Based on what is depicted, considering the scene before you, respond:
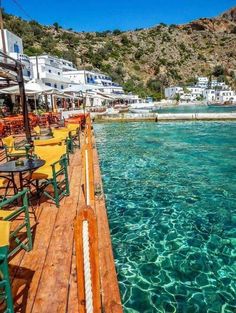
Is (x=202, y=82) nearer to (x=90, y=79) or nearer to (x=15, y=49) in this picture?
(x=90, y=79)

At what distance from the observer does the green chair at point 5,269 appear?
2.46 meters

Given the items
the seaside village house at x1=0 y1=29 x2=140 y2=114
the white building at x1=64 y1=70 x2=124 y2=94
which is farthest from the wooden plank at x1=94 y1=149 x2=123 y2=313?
the white building at x1=64 y1=70 x2=124 y2=94

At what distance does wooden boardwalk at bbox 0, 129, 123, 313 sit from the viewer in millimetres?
2885

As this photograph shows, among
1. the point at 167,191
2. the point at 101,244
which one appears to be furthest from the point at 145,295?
the point at 167,191

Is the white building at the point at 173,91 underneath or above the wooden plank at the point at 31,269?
above

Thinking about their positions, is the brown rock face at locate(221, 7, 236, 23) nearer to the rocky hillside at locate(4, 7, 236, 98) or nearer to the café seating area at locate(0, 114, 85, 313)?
the rocky hillside at locate(4, 7, 236, 98)

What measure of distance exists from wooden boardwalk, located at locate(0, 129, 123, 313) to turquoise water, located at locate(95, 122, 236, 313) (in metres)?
1.03

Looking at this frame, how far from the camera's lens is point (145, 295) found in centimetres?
423

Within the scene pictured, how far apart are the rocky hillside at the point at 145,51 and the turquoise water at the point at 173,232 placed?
7637cm

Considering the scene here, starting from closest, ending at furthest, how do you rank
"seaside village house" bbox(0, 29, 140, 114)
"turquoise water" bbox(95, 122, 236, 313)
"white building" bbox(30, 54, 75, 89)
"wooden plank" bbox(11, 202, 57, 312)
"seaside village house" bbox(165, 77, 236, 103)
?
"wooden plank" bbox(11, 202, 57, 312)
"turquoise water" bbox(95, 122, 236, 313)
"seaside village house" bbox(0, 29, 140, 114)
"white building" bbox(30, 54, 75, 89)
"seaside village house" bbox(165, 77, 236, 103)

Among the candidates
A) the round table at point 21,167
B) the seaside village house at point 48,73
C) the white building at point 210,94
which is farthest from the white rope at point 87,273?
the white building at point 210,94

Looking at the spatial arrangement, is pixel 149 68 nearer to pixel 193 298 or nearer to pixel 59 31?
pixel 59 31

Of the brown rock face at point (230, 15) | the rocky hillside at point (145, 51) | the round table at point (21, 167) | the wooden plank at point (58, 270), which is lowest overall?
the wooden plank at point (58, 270)

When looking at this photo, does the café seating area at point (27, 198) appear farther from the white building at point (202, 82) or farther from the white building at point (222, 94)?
the white building at point (202, 82)
